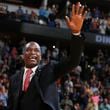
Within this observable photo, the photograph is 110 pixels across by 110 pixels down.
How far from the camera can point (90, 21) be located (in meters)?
22.0

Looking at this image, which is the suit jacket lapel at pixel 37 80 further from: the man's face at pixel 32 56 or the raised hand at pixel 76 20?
the raised hand at pixel 76 20

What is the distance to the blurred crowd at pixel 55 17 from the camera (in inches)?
793

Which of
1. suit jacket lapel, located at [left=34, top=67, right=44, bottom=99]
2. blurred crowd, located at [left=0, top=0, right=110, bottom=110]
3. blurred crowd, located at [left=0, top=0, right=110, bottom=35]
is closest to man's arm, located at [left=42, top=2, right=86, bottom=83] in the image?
suit jacket lapel, located at [left=34, top=67, right=44, bottom=99]

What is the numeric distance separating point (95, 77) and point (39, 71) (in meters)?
15.0

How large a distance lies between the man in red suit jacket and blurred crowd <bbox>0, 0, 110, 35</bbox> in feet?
47.6

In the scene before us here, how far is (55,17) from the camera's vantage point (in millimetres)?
21359

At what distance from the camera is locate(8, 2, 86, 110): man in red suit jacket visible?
4.37 meters

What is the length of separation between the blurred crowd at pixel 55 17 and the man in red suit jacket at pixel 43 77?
47.6ft

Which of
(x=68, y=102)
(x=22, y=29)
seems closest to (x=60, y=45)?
(x=22, y=29)

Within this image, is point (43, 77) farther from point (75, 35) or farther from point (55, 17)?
point (55, 17)

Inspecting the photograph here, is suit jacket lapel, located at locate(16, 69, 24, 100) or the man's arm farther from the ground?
the man's arm

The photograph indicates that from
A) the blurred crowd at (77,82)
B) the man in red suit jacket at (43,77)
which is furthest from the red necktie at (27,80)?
the blurred crowd at (77,82)

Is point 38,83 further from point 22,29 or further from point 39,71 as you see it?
point 22,29

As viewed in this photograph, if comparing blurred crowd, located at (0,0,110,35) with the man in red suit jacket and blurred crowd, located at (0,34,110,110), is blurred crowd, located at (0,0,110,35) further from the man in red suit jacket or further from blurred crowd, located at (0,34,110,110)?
the man in red suit jacket
